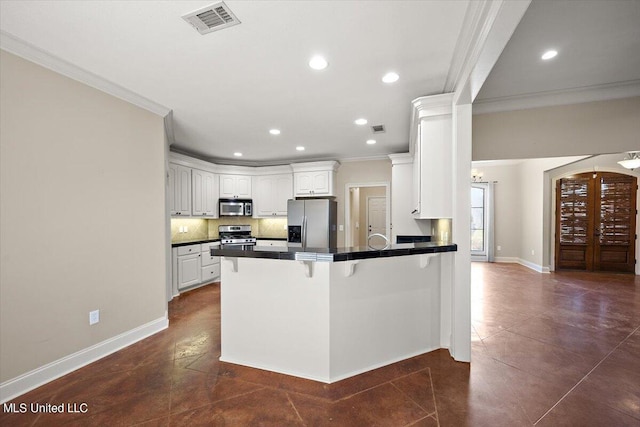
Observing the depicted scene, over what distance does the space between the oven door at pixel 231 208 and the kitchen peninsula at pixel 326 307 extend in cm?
385

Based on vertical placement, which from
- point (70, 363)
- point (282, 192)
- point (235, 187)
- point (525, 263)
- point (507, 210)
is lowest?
point (525, 263)

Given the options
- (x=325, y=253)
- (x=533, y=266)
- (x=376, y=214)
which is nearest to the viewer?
(x=325, y=253)

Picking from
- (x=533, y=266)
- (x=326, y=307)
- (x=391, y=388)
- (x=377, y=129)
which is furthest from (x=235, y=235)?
(x=533, y=266)

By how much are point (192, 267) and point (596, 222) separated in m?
8.76

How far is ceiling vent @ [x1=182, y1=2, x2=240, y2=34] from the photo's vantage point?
177 cm

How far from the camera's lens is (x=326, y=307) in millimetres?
2174

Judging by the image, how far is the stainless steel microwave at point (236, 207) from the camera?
6142 mm

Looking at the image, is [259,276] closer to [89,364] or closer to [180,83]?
[89,364]

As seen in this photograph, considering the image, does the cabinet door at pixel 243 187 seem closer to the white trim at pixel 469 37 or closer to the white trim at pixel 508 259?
the white trim at pixel 469 37

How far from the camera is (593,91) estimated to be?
2953 mm

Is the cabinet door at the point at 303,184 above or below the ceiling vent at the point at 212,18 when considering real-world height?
below

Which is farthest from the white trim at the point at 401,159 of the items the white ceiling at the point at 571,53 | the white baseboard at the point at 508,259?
the white baseboard at the point at 508,259

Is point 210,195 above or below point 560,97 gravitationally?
below

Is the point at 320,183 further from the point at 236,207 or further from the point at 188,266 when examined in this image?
the point at 188,266
